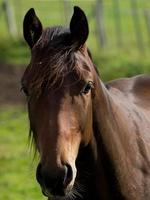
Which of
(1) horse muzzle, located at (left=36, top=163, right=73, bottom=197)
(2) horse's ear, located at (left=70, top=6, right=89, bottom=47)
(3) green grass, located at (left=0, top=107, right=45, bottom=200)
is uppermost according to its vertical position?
(2) horse's ear, located at (left=70, top=6, right=89, bottom=47)

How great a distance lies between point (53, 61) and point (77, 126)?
38 centimetres

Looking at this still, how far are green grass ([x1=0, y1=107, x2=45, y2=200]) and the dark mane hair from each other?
236 centimetres

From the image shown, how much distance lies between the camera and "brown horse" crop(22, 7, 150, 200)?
3.54 metres

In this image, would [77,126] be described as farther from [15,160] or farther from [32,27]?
[15,160]

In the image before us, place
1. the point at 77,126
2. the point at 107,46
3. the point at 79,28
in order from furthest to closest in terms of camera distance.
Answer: the point at 107,46
the point at 79,28
the point at 77,126

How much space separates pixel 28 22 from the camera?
402cm

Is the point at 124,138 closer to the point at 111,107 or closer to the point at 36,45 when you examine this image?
the point at 111,107

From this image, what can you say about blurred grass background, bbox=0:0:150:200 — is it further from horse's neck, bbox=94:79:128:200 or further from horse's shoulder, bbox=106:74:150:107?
horse's neck, bbox=94:79:128:200

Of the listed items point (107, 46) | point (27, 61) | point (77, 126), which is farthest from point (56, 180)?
point (107, 46)

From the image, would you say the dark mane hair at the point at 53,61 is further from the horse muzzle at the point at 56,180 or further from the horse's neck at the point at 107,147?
the horse muzzle at the point at 56,180

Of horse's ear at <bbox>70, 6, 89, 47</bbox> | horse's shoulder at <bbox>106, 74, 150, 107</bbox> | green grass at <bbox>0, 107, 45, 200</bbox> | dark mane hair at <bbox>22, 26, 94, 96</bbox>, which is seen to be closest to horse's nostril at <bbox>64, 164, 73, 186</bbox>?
dark mane hair at <bbox>22, 26, 94, 96</bbox>

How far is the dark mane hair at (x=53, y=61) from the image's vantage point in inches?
145

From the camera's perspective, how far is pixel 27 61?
15812 mm

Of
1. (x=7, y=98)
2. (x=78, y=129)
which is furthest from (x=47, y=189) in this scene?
(x=7, y=98)
